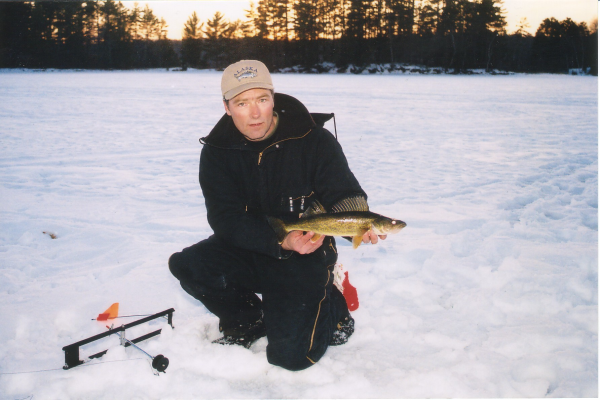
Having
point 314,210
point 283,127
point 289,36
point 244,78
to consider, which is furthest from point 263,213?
point 289,36

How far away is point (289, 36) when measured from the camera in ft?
173

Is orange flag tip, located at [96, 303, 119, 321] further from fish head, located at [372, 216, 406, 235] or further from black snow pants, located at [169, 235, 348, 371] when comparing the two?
fish head, located at [372, 216, 406, 235]

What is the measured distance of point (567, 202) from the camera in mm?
5086

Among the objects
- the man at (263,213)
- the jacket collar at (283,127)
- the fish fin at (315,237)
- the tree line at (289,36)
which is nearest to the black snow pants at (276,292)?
the man at (263,213)

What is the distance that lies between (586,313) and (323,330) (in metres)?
1.79

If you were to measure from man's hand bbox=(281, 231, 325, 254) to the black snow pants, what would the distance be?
0.19 m

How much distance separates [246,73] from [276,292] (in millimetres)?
1321

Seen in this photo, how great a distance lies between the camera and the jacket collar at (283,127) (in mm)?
2635

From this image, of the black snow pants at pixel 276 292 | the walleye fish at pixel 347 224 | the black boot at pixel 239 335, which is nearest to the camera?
the walleye fish at pixel 347 224

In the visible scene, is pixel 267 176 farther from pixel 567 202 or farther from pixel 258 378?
pixel 567 202

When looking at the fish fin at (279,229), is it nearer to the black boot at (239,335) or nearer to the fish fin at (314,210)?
the fish fin at (314,210)

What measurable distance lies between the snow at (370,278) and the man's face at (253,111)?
4.29 ft

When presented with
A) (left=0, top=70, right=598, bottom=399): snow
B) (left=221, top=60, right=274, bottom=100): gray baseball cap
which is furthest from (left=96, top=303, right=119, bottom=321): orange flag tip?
(left=221, top=60, right=274, bottom=100): gray baseball cap

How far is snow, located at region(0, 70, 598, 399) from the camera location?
88.0 inches
